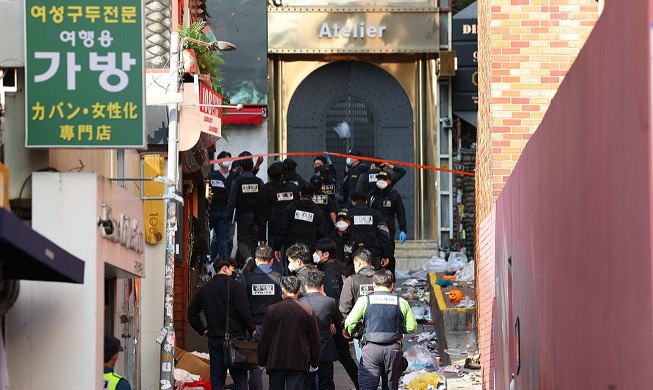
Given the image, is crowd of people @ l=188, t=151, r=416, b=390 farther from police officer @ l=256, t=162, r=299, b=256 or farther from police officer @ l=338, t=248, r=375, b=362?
police officer @ l=256, t=162, r=299, b=256

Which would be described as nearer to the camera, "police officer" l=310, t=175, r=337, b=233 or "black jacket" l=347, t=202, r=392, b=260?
"black jacket" l=347, t=202, r=392, b=260

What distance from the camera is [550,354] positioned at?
912 centimetres

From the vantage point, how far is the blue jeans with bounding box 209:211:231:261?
2284 centimetres

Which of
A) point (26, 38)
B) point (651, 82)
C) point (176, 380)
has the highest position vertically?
point (26, 38)

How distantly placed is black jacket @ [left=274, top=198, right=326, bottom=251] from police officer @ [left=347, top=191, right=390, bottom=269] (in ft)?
1.69

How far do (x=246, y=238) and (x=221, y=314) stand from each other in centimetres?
660

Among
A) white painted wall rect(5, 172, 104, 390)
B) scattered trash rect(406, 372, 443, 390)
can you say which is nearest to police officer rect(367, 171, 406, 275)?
scattered trash rect(406, 372, 443, 390)

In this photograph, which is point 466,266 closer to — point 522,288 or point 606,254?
point 522,288

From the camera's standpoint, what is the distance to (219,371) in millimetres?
15445

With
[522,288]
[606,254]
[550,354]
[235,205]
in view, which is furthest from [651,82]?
[235,205]

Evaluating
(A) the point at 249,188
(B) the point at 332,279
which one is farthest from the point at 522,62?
(A) the point at 249,188

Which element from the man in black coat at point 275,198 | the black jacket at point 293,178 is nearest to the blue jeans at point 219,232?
the black jacket at point 293,178

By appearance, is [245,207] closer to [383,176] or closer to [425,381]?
[383,176]

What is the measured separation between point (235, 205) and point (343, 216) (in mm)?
2076
